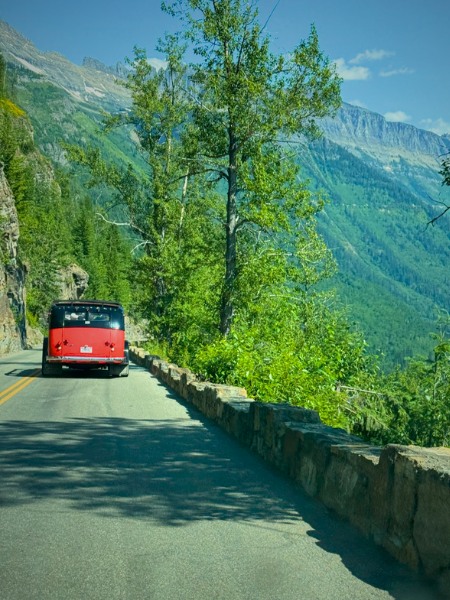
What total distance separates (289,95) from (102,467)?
57.0 ft

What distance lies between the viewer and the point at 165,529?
18.9 feet

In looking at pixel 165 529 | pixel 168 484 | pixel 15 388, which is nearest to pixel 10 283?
pixel 15 388

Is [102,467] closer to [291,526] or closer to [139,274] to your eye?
[291,526]

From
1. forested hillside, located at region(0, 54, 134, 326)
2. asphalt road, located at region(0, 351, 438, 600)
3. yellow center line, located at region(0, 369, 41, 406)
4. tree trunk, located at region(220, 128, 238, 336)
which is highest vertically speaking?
forested hillside, located at region(0, 54, 134, 326)

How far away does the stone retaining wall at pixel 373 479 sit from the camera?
457cm

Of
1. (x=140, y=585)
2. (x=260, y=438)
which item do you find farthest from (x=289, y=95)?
(x=140, y=585)

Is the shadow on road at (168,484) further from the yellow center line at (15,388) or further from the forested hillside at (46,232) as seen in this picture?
the forested hillside at (46,232)

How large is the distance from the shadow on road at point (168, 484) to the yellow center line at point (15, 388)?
4.78 metres

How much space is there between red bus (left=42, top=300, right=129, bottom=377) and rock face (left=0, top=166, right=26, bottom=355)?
2024 cm

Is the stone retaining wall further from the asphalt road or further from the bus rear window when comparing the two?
the bus rear window

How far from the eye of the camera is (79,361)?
22.0 m

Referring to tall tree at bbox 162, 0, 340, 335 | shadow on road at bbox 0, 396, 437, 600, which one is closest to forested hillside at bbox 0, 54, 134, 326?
tall tree at bbox 162, 0, 340, 335

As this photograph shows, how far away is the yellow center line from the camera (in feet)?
50.1

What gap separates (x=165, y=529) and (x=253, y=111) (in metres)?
19.4
